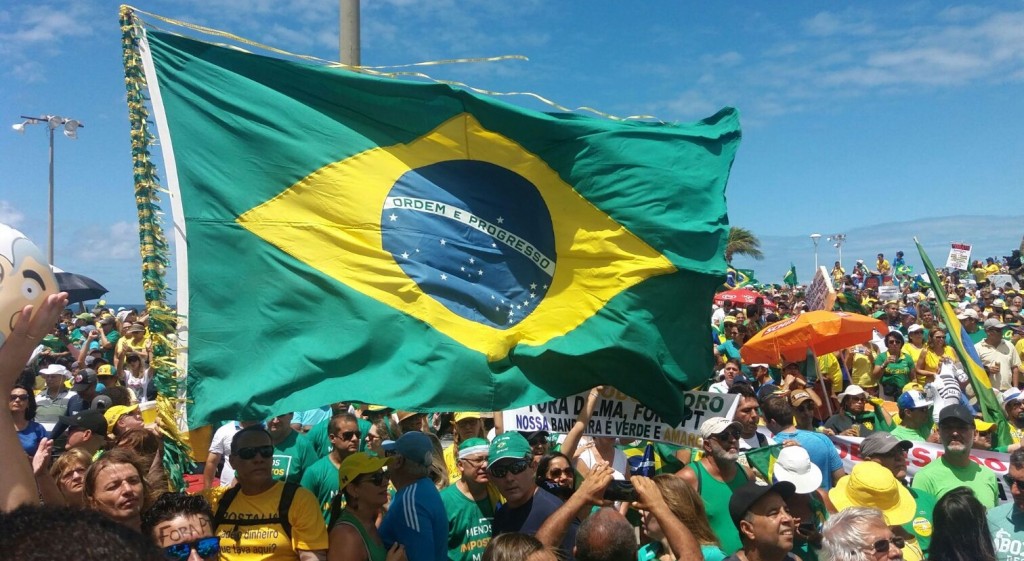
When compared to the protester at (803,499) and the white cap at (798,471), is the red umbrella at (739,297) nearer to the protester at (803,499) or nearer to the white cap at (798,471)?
the protester at (803,499)

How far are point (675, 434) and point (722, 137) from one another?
213 cm

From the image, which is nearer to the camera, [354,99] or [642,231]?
[354,99]

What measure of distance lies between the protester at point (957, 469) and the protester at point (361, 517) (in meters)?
3.71

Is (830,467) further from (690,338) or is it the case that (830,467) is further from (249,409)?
(249,409)

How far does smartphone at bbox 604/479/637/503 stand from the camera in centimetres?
383

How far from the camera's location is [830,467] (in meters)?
6.27

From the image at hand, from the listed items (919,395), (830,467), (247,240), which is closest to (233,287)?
(247,240)

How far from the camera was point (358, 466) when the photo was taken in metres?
4.37

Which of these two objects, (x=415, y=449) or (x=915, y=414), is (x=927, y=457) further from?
(x=415, y=449)

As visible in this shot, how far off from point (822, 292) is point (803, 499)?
29.4 ft

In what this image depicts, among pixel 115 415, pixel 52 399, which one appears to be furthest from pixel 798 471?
pixel 52 399

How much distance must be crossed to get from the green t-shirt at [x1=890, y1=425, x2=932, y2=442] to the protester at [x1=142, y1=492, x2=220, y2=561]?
6048 mm

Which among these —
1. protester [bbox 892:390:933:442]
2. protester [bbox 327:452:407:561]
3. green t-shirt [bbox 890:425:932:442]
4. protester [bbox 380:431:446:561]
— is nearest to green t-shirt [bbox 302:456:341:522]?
protester [bbox 380:431:446:561]

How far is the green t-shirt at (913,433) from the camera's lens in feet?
24.1
